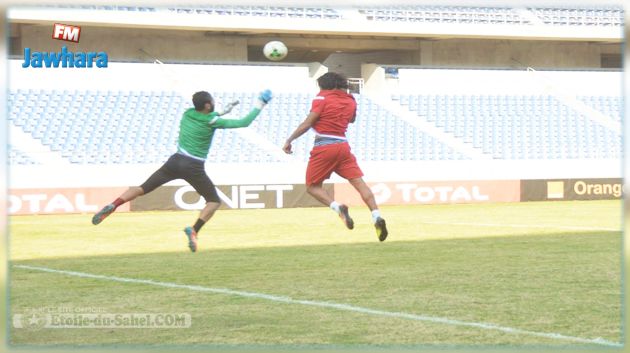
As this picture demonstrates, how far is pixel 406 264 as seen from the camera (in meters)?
12.5

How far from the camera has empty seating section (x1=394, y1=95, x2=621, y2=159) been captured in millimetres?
21766

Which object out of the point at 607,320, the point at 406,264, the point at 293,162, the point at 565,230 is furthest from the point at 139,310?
the point at 293,162

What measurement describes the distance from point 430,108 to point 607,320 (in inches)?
558

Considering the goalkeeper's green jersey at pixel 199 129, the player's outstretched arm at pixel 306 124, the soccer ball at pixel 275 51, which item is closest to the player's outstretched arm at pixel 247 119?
the goalkeeper's green jersey at pixel 199 129

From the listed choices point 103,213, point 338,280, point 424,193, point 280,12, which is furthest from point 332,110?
point 424,193

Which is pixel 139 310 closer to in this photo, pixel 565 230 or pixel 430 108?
pixel 565 230

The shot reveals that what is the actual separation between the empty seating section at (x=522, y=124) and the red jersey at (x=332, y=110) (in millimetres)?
14298

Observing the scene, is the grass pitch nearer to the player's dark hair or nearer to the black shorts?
the black shorts

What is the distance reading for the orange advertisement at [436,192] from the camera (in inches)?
1038

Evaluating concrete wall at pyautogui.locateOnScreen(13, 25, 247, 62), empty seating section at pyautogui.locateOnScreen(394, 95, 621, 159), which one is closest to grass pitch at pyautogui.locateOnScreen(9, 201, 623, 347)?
empty seating section at pyautogui.locateOnScreen(394, 95, 621, 159)

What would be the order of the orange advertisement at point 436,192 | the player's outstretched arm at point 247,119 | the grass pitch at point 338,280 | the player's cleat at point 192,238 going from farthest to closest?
the orange advertisement at point 436,192
the grass pitch at point 338,280
the player's cleat at point 192,238
the player's outstretched arm at point 247,119

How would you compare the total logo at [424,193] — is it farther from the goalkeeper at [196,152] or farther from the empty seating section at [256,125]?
the goalkeeper at [196,152]

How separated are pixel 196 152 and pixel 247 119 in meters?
0.69

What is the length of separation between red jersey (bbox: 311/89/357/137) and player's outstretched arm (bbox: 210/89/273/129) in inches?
10.7
